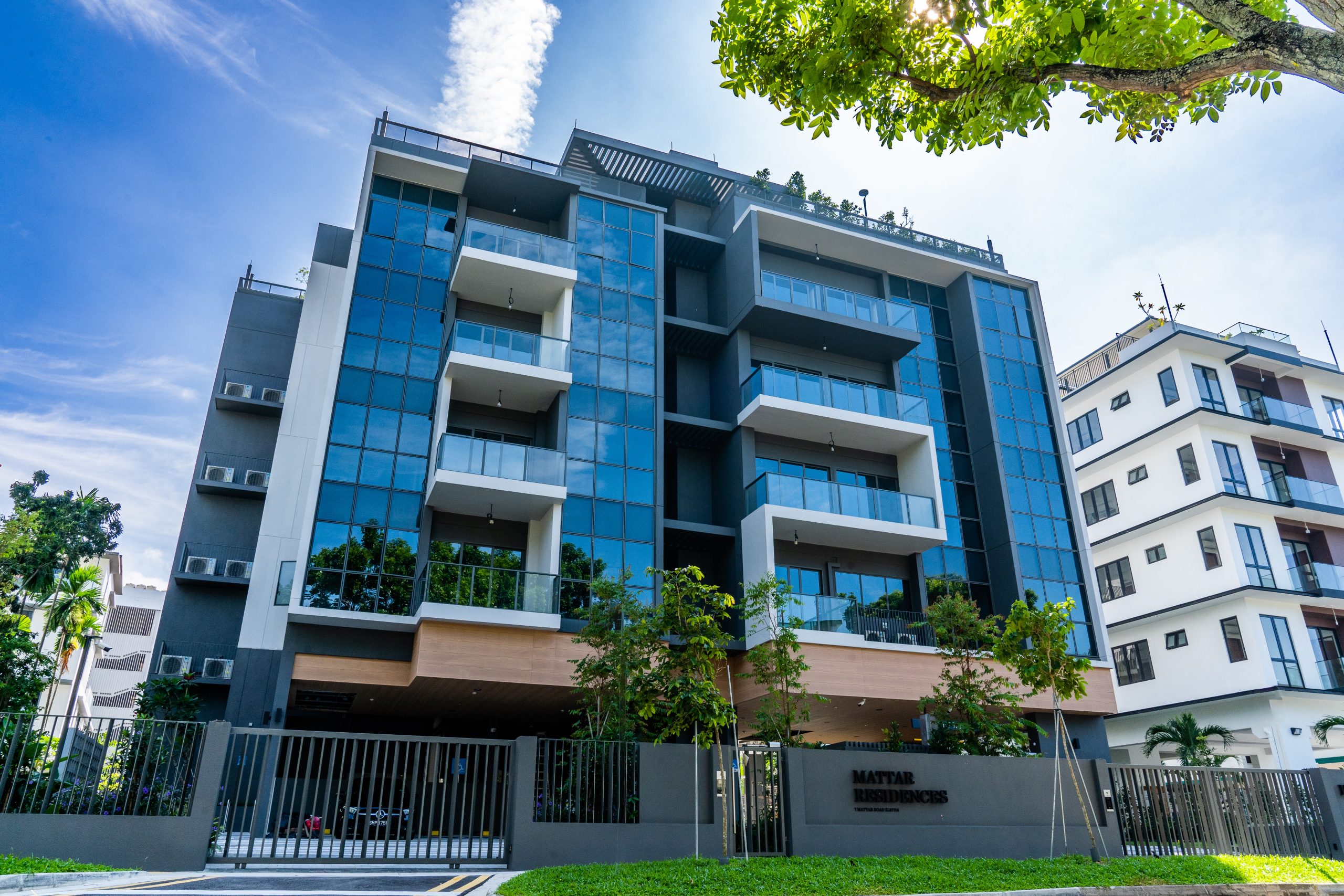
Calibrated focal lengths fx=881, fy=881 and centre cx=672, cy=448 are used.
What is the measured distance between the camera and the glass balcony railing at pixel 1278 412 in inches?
1404

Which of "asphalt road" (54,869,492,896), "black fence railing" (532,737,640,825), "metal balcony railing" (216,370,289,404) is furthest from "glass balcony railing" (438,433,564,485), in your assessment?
"asphalt road" (54,869,492,896)

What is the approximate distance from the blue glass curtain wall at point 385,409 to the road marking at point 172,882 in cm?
1060

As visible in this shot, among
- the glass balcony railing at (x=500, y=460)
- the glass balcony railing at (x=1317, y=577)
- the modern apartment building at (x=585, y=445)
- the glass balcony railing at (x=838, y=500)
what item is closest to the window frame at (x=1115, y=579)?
the glass balcony railing at (x=1317, y=577)

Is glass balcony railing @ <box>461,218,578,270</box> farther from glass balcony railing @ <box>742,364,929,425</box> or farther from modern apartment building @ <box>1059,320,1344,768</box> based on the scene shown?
modern apartment building @ <box>1059,320,1344,768</box>

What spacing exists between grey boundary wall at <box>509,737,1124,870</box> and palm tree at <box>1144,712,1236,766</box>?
51.3ft

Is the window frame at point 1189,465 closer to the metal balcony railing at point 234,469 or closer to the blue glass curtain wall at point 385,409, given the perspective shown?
the blue glass curtain wall at point 385,409

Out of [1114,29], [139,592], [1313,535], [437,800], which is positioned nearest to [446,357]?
[437,800]

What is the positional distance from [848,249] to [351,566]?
65.4ft

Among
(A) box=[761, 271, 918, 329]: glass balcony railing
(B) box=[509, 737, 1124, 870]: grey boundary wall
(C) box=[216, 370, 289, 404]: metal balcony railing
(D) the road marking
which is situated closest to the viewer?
(D) the road marking

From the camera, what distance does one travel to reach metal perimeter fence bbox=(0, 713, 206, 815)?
11.7 meters

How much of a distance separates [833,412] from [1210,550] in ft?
56.4

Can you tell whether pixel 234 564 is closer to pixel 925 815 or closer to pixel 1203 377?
pixel 925 815

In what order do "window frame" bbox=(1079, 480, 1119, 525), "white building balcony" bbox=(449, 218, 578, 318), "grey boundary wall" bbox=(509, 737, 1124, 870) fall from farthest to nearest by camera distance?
"window frame" bbox=(1079, 480, 1119, 525) < "white building balcony" bbox=(449, 218, 578, 318) < "grey boundary wall" bbox=(509, 737, 1124, 870)

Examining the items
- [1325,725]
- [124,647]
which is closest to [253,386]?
Answer: [1325,725]
